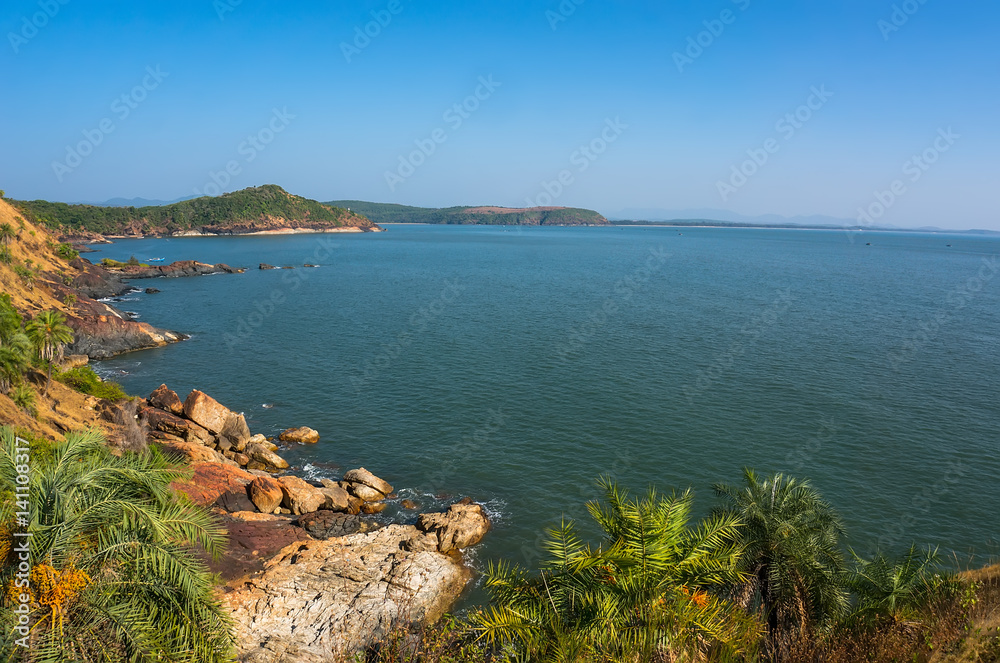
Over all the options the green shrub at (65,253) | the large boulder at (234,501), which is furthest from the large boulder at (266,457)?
the green shrub at (65,253)

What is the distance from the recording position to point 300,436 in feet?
123

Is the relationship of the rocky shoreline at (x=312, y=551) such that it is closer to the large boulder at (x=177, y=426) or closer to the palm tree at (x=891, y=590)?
the large boulder at (x=177, y=426)

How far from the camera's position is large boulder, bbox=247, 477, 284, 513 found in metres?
28.5

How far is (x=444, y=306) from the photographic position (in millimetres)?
82500

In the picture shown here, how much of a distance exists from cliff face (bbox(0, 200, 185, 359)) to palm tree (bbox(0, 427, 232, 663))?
A: 2052 inches

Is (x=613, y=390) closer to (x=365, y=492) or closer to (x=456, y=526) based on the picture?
(x=456, y=526)

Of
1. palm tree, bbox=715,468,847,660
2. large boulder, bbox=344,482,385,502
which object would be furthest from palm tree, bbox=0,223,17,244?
palm tree, bbox=715,468,847,660

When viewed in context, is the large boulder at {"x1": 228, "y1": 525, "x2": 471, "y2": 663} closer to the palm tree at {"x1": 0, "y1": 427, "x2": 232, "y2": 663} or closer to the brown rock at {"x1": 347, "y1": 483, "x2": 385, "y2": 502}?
the brown rock at {"x1": 347, "y1": 483, "x2": 385, "y2": 502}

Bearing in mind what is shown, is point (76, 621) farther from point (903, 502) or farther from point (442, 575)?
point (903, 502)

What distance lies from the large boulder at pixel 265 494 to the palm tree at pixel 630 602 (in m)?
19.7

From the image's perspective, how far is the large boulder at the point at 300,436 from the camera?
122 ft

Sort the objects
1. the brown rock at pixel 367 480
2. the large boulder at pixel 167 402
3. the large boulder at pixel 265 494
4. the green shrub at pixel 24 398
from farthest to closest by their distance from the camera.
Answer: the large boulder at pixel 167 402, the brown rock at pixel 367 480, the green shrub at pixel 24 398, the large boulder at pixel 265 494

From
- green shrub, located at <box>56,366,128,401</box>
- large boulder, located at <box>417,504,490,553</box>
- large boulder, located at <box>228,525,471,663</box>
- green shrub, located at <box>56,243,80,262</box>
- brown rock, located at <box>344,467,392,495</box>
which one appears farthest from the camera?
green shrub, located at <box>56,243,80,262</box>

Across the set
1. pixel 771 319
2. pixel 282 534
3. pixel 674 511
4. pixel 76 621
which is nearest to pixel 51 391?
pixel 282 534
